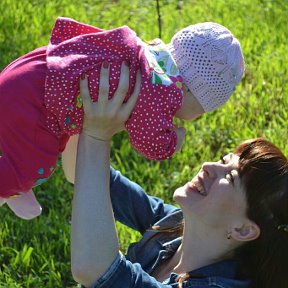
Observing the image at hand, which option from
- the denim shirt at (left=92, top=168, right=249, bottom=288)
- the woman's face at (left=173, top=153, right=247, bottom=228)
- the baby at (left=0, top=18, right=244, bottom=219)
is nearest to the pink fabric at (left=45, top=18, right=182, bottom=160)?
the baby at (left=0, top=18, right=244, bottom=219)

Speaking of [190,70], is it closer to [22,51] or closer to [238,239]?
[238,239]

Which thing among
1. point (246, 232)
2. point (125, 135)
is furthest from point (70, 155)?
point (125, 135)

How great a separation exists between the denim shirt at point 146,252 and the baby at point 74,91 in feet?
1.22

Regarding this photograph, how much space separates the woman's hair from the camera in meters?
2.65

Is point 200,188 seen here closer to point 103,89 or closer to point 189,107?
point 189,107

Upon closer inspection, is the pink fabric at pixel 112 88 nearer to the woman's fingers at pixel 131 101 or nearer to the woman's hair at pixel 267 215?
the woman's fingers at pixel 131 101

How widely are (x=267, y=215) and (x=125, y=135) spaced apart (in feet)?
5.81

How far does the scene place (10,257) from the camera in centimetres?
363

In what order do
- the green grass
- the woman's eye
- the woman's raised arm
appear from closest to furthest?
the woman's raised arm
the woman's eye
the green grass

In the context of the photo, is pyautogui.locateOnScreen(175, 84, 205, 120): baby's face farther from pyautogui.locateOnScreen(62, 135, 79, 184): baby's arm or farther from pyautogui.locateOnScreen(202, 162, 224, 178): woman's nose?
pyautogui.locateOnScreen(62, 135, 79, 184): baby's arm

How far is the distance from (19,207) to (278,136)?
1874 millimetres

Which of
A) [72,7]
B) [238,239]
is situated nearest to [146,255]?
[238,239]

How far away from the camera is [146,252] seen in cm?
295

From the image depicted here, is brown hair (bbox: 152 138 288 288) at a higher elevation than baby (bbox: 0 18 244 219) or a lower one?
lower
